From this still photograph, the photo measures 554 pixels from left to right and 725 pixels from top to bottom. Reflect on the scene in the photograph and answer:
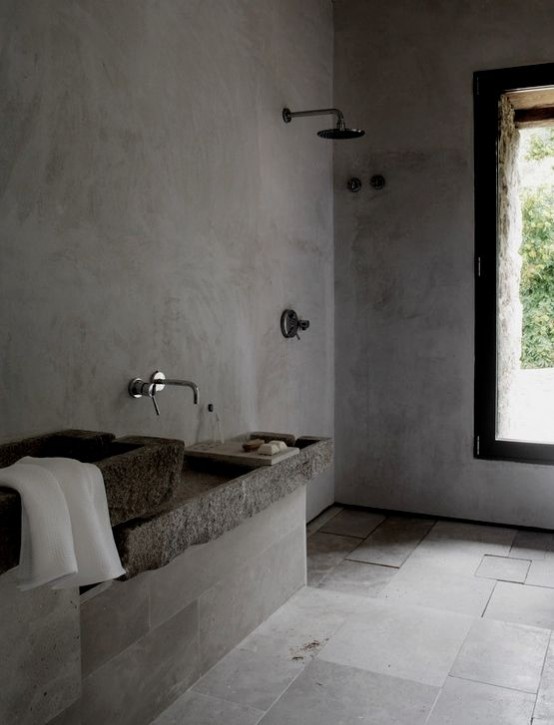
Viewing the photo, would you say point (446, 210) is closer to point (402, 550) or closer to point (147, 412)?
point (402, 550)

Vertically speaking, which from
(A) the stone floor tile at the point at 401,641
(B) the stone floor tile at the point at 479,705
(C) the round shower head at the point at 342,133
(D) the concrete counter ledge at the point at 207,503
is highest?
(C) the round shower head at the point at 342,133

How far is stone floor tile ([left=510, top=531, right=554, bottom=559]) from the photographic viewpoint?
365 cm

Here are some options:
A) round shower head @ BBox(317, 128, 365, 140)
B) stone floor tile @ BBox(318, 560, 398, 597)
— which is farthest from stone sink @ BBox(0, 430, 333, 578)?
round shower head @ BBox(317, 128, 365, 140)

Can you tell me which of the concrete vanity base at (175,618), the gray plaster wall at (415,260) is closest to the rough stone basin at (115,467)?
the concrete vanity base at (175,618)

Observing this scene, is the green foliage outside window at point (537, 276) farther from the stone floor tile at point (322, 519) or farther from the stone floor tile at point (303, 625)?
the stone floor tile at point (303, 625)

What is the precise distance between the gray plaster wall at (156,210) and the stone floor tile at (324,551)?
2.10ft

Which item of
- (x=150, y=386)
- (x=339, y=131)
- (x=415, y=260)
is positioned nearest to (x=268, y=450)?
(x=150, y=386)

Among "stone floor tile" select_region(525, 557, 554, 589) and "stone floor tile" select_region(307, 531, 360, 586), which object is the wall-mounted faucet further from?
"stone floor tile" select_region(525, 557, 554, 589)

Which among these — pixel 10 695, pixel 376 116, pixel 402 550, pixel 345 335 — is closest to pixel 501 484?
pixel 402 550

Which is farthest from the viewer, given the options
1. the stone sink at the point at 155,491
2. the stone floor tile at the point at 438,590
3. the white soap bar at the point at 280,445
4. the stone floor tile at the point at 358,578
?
the stone floor tile at the point at 358,578

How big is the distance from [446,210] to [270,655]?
2644 mm

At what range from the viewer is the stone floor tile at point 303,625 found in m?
2.64

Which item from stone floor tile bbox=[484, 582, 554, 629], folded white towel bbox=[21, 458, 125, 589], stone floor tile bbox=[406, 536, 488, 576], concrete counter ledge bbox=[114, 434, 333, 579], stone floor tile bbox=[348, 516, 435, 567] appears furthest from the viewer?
stone floor tile bbox=[348, 516, 435, 567]

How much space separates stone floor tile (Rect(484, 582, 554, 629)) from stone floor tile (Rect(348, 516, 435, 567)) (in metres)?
0.55
